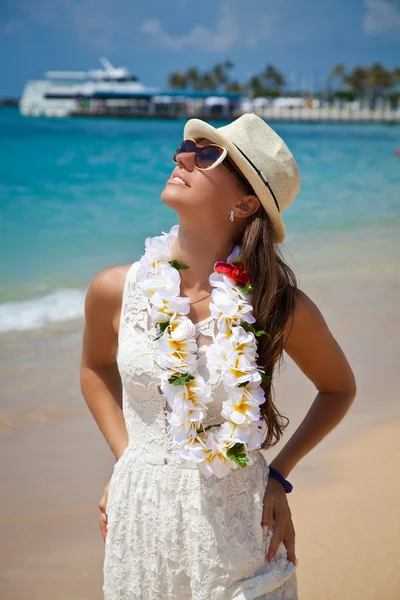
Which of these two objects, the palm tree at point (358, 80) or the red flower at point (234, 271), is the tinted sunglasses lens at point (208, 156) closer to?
the red flower at point (234, 271)

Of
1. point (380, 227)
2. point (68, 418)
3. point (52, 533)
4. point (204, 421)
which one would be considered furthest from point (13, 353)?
point (380, 227)

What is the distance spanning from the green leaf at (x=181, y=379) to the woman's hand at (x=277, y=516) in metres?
0.42

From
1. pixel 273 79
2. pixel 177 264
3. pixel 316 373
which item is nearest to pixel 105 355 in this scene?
pixel 177 264

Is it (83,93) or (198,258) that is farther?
(83,93)

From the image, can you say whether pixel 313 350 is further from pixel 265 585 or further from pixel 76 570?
pixel 76 570

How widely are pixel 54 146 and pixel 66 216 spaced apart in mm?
19342

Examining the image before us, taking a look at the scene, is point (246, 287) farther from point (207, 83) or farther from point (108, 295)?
point (207, 83)

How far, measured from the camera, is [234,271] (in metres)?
2.39

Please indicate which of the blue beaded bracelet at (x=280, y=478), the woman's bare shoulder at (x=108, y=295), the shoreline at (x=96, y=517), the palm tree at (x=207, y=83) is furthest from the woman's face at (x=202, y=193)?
the palm tree at (x=207, y=83)

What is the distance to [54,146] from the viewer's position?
114ft

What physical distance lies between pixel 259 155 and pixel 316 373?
68 centimetres

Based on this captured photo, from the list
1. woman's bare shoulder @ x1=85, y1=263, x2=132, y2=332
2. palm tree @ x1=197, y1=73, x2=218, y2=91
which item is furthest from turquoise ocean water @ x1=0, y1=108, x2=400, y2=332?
palm tree @ x1=197, y1=73, x2=218, y2=91

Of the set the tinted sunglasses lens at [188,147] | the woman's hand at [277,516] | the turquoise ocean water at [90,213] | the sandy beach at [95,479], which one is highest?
the tinted sunglasses lens at [188,147]

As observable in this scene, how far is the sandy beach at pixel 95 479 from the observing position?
3969mm
